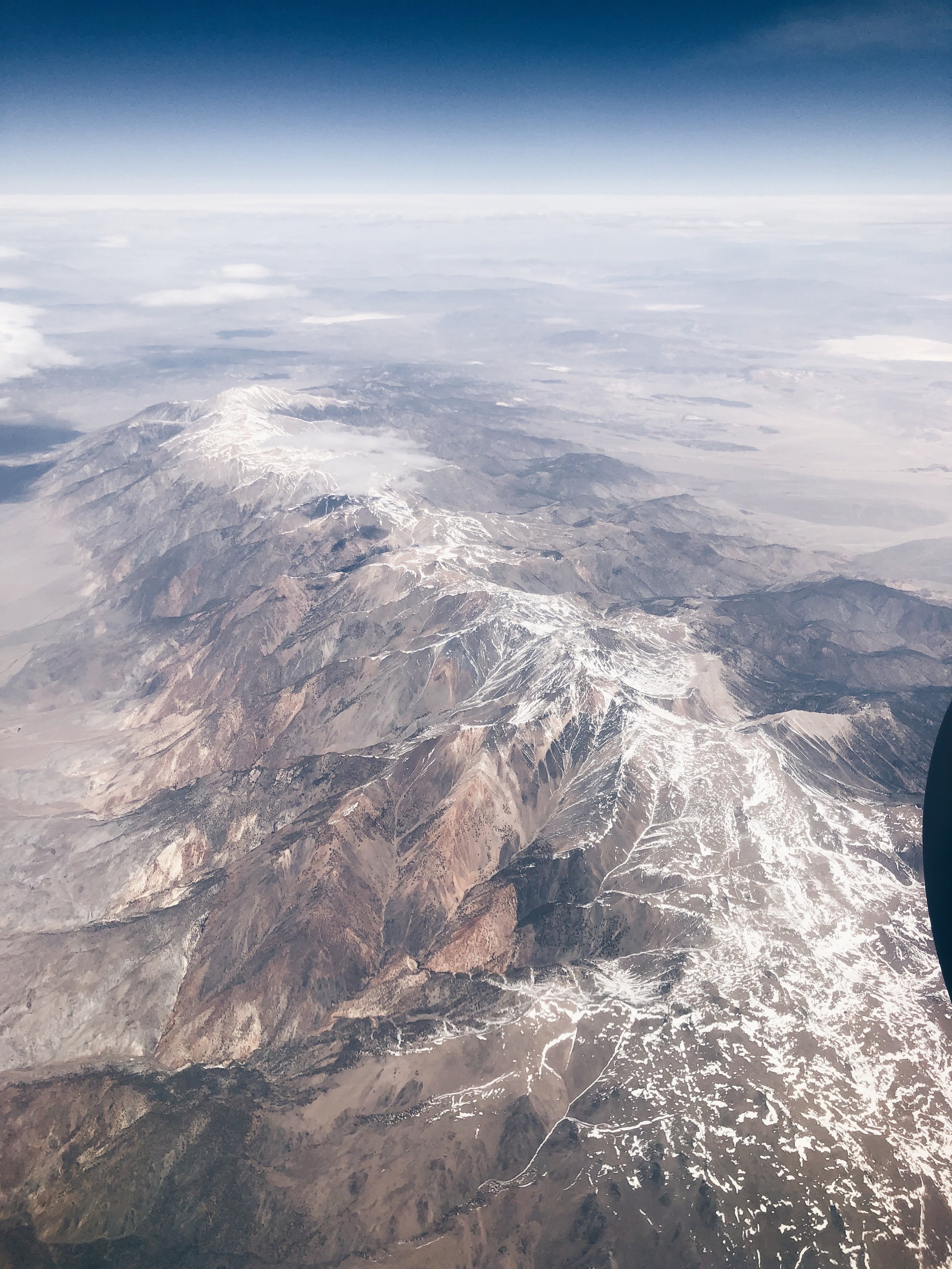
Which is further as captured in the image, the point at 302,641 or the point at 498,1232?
the point at 302,641

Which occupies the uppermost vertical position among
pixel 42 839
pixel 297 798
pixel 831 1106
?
pixel 831 1106

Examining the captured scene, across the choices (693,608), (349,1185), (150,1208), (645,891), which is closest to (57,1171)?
(150,1208)

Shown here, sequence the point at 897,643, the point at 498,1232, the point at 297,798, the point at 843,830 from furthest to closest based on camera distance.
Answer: the point at 897,643 → the point at 297,798 → the point at 843,830 → the point at 498,1232

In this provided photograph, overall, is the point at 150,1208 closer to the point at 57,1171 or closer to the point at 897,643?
the point at 57,1171

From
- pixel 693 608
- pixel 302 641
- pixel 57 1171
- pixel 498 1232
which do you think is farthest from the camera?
pixel 693 608

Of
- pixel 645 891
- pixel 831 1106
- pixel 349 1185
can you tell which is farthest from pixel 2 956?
pixel 831 1106

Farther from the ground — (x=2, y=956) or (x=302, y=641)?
(x=302, y=641)

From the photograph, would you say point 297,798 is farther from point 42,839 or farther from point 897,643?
point 897,643
